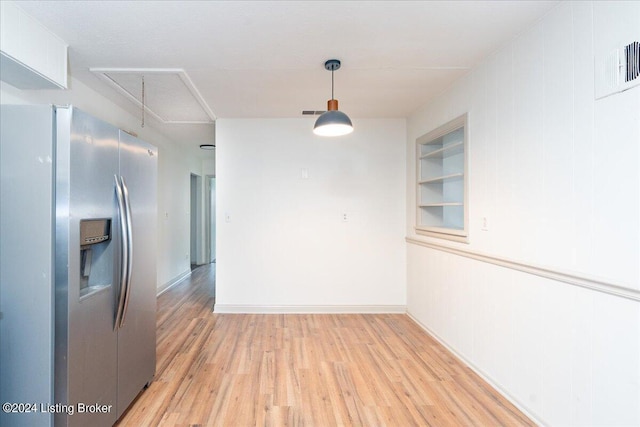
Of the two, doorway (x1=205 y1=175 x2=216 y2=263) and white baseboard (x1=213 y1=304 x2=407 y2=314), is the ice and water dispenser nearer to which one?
white baseboard (x1=213 y1=304 x2=407 y2=314)

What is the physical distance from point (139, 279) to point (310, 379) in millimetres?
1428

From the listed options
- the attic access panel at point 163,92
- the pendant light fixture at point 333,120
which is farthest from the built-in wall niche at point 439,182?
the attic access panel at point 163,92

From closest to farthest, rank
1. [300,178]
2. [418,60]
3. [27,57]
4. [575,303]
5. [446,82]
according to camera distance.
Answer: [575,303] → [27,57] → [418,60] → [446,82] → [300,178]

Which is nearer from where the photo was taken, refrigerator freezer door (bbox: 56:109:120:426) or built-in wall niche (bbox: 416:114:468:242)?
refrigerator freezer door (bbox: 56:109:120:426)

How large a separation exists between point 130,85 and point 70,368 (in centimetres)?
253

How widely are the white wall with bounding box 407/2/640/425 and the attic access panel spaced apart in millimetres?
2566

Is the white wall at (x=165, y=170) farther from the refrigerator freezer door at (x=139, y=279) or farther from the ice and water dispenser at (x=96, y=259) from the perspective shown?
the ice and water dispenser at (x=96, y=259)

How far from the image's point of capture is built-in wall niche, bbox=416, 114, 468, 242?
308 cm

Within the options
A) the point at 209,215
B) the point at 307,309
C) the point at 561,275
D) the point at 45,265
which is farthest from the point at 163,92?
the point at 209,215

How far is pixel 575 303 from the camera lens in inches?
63.0

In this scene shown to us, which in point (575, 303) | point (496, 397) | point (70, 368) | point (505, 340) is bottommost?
point (496, 397)

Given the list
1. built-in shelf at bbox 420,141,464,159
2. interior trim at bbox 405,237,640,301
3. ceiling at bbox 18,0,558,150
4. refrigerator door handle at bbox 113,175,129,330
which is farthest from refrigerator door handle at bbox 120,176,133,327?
built-in shelf at bbox 420,141,464,159

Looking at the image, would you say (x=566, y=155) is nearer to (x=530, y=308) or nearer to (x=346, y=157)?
(x=530, y=308)

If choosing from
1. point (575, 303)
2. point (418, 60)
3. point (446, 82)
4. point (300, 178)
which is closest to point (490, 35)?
point (418, 60)
